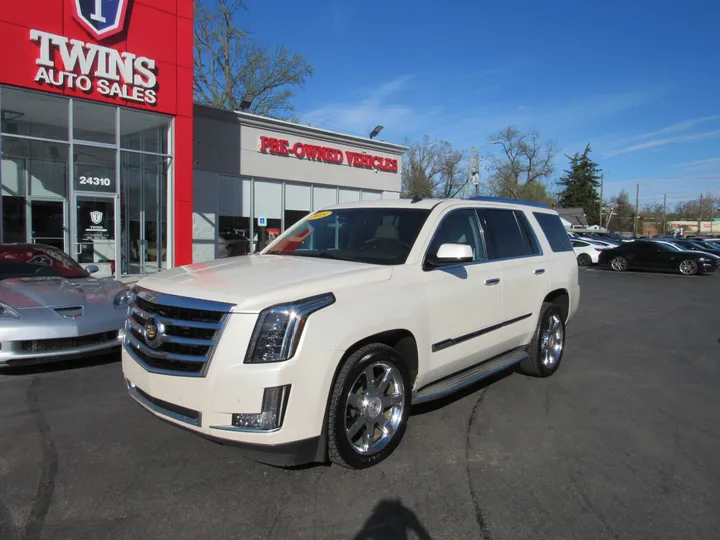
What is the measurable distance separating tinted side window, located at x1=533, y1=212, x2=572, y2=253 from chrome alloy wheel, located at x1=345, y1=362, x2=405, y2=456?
3182 mm

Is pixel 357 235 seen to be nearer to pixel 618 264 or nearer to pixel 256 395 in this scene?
pixel 256 395

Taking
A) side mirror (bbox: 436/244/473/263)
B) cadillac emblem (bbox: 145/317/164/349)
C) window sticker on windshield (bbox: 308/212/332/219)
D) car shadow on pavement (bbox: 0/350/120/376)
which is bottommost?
car shadow on pavement (bbox: 0/350/120/376)

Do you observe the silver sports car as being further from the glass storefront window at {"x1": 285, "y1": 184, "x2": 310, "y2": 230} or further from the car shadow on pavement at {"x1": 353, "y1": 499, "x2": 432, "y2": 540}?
the glass storefront window at {"x1": 285, "y1": 184, "x2": 310, "y2": 230}

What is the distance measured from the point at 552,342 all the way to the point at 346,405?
3326 millimetres

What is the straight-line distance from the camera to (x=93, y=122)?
12359 millimetres

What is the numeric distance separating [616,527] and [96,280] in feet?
21.2

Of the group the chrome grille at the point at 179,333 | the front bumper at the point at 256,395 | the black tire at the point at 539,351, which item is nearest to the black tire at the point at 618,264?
the black tire at the point at 539,351

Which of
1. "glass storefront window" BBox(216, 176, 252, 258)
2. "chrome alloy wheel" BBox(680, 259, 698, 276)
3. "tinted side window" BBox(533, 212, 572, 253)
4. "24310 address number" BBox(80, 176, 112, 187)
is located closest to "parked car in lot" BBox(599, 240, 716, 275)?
"chrome alloy wheel" BBox(680, 259, 698, 276)

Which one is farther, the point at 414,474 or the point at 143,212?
the point at 143,212

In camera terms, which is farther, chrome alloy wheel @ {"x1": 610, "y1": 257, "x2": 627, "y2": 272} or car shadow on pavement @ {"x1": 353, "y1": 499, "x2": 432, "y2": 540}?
chrome alloy wheel @ {"x1": 610, "y1": 257, "x2": 627, "y2": 272}

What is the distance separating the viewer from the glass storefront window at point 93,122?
474 inches

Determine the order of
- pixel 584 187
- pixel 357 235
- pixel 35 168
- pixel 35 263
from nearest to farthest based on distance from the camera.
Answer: pixel 357 235
pixel 35 263
pixel 35 168
pixel 584 187

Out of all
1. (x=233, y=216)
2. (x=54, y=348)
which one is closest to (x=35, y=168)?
(x=233, y=216)

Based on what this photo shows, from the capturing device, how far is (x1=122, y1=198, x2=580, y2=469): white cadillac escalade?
2.87 meters
